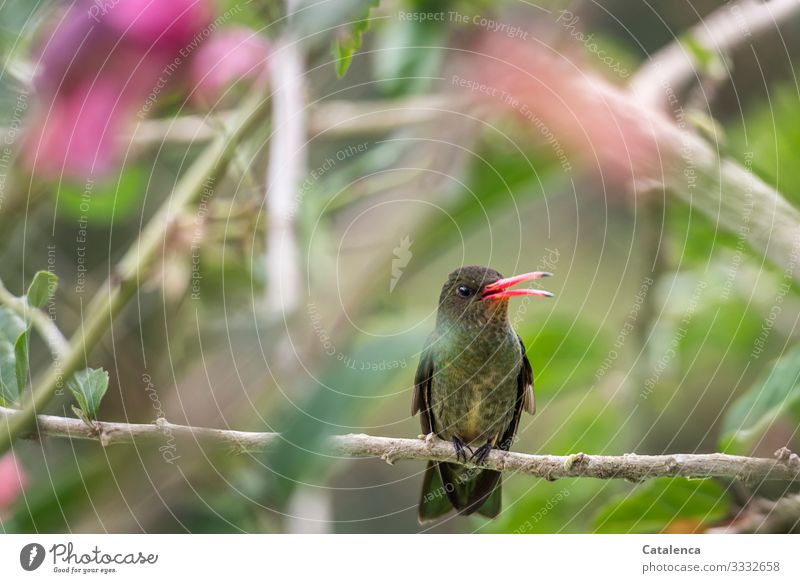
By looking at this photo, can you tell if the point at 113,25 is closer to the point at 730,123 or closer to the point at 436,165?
the point at 436,165

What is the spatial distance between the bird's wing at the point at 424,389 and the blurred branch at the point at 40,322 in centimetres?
38

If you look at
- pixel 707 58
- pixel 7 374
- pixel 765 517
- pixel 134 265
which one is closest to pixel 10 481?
pixel 7 374

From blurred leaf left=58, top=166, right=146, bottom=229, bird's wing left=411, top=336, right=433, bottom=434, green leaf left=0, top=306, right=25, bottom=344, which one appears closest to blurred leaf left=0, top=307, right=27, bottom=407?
green leaf left=0, top=306, right=25, bottom=344

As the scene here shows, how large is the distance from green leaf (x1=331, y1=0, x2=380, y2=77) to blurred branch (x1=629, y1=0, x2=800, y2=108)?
1.23 ft

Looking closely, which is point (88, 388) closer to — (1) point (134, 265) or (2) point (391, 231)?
(1) point (134, 265)

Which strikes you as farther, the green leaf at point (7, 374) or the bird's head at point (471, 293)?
the bird's head at point (471, 293)

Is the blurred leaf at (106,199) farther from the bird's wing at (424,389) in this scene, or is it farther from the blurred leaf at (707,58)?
the blurred leaf at (707,58)

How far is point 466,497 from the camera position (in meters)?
1.02

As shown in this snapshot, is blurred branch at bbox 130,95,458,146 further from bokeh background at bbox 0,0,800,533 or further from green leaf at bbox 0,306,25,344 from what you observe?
green leaf at bbox 0,306,25,344

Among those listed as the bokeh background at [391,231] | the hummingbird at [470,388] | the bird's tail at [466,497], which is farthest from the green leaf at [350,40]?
the bird's tail at [466,497]

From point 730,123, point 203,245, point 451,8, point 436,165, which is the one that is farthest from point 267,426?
point 730,123

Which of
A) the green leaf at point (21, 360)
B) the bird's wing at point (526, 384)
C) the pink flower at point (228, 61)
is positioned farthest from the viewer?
the bird's wing at point (526, 384)

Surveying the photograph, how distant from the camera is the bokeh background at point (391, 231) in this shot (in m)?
0.90
